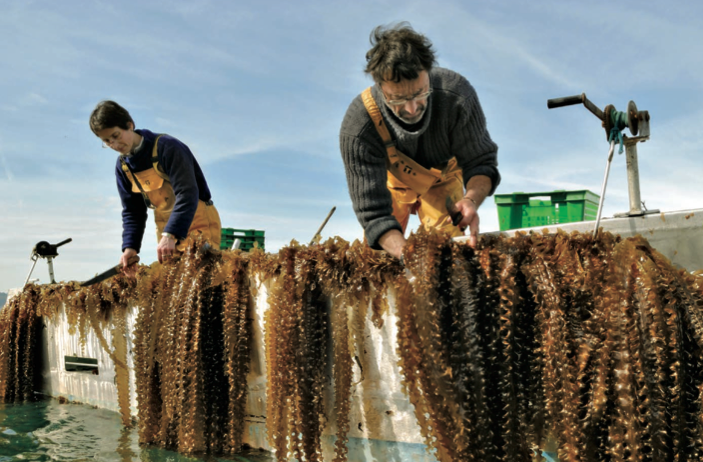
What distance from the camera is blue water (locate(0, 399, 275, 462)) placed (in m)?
4.25

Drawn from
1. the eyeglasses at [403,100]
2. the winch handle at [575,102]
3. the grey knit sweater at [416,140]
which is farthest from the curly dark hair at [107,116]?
the winch handle at [575,102]

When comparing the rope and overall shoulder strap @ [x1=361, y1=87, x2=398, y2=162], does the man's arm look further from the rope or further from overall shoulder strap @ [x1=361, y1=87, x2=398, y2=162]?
the rope

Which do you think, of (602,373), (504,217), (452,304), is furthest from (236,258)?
(504,217)

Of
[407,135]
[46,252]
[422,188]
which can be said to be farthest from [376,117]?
[46,252]

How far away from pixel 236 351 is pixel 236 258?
0.66m

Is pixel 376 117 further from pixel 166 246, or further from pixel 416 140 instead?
pixel 166 246

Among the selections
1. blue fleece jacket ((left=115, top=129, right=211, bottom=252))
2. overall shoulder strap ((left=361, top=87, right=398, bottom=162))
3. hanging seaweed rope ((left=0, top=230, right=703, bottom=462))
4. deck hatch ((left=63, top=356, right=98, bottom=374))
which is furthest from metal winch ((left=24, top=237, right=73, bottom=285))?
overall shoulder strap ((left=361, top=87, right=398, bottom=162))

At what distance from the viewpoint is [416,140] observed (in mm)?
3453

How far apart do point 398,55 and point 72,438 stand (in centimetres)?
445

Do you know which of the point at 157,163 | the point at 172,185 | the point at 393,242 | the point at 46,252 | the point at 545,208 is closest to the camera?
the point at 393,242

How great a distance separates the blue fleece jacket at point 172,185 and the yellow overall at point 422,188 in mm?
1801

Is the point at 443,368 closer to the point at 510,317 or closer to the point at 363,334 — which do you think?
the point at 510,317

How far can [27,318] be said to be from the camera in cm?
731

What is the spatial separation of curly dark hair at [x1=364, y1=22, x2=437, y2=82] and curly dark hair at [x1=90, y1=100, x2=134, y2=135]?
2.67 m
